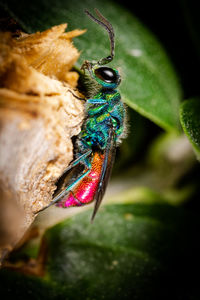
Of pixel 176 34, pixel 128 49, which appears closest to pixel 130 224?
pixel 128 49

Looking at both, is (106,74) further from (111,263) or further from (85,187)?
(111,263)

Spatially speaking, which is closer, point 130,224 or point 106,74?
point 106,74

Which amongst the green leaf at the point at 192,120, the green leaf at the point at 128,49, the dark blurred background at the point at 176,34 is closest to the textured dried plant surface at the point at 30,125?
the green leaf at the point at 128,49

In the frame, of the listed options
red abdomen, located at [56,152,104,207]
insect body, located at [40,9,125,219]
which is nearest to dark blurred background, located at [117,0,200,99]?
insect body, located at [40,9,125,219]

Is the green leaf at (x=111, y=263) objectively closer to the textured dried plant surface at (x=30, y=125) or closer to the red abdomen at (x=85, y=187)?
the red abdomen at (x=85, y=187)

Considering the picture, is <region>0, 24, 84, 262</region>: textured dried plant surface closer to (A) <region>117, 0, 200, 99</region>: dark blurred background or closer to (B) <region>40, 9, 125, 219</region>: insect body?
(B) <region>40, 9, 125, 219</region>: insect body

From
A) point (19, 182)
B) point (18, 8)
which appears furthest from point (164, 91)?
point (19, 182)

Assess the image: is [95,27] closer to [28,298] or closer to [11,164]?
[11,164]
